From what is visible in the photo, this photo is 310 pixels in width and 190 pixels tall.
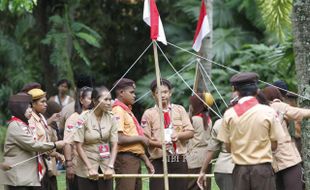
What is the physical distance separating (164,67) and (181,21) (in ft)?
4.61

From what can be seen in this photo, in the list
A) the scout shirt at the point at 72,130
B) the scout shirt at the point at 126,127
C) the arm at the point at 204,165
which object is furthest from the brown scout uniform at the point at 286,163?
the scout shirt at the point at 72,130

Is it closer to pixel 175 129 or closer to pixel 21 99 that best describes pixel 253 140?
pixel 175 129

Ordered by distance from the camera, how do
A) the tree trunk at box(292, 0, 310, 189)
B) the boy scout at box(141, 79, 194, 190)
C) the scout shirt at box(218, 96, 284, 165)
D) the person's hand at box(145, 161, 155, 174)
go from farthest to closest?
the boy scout at box(141, 79, 194, 190) → the person's hand at box(145, 161, 155, 174) → the tree trunk at box(292, 0, 310, 189) → the scout shirt at box(218, 96, 284, 165)

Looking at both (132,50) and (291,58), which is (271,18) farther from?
(132,50)

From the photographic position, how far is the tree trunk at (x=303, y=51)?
9078 millimetres

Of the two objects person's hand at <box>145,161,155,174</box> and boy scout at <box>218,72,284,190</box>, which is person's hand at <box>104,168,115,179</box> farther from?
boy scout at <box>218,72,284,190</box>

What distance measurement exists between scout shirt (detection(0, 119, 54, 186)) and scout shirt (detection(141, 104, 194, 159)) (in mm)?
1359

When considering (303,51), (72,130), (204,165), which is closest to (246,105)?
(204,165)

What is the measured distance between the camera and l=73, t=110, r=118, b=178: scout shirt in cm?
928

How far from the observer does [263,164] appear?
786 centimetres

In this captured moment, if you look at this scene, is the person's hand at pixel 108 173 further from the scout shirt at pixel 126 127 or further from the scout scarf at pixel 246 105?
the scout scarf at pixel 246 105

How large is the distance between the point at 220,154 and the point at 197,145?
1.68 m

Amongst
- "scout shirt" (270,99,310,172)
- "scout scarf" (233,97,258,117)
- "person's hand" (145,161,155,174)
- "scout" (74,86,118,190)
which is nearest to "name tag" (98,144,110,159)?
"scout" (74,86,118,190)

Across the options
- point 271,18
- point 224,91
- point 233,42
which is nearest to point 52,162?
point 271,18
